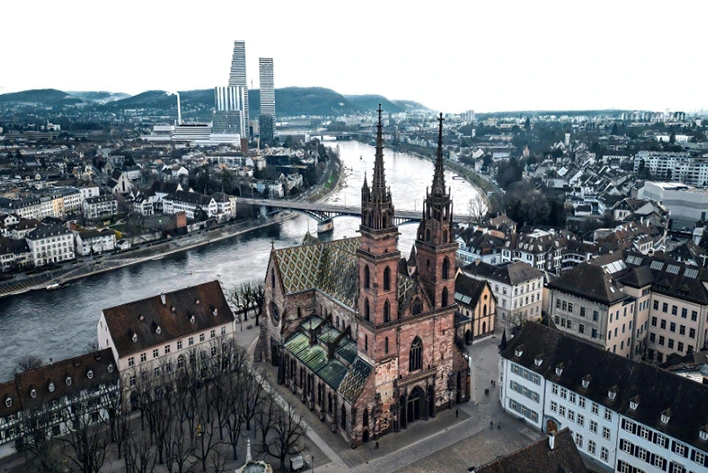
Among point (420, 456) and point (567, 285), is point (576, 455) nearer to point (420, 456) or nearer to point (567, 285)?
point (420, 456)

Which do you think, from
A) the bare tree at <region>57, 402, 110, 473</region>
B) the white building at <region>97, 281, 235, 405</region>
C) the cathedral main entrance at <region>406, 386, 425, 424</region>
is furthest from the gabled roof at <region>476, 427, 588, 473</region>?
the white building at <region>97, 281, 235, 405</region>

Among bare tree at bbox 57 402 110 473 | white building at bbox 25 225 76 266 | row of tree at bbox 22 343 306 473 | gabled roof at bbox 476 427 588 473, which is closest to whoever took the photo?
gabled roof at bbox 476 427 588 473

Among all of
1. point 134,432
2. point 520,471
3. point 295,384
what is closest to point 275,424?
point 295,384

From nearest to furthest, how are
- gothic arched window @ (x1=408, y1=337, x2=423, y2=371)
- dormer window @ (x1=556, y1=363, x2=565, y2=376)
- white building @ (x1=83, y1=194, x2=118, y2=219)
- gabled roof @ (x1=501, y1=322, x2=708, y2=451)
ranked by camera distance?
1. gabled roof @ (x1=501, y1=322, x2=708, y2=451)
2. dormer window @ (x1=556, y1=363, x2=565, y2=376)
3. gothic arched window @ (x1=408, y1=337, x2=423, y2=371)
4. white building @ (x1=83, y1=194, x2=118, y2=219)

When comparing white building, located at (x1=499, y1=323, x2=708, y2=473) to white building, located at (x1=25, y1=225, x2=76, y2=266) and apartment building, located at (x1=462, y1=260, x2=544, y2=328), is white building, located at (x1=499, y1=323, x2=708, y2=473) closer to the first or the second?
apartment building, located at (x1=462, y1=260, x2=544, y2=328)

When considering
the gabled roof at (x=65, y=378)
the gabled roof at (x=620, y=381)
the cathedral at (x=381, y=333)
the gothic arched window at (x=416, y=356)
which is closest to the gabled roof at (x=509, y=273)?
the gabled roof at (x=620, y=381)

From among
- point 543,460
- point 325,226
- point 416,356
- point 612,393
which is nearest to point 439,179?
point 416,356

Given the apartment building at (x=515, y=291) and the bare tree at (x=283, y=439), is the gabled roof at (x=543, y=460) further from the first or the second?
the apartment building at (x=515, y=291)

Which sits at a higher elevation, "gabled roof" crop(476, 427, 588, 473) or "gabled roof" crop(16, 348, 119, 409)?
"gabled roof" crop(476, 427, 588, 473)
